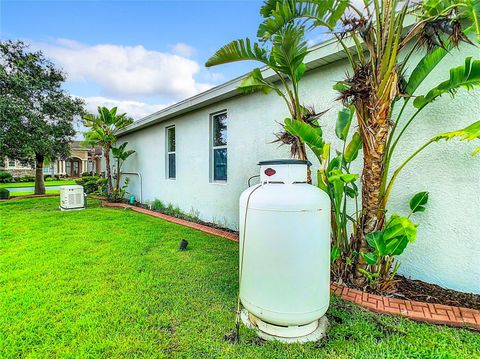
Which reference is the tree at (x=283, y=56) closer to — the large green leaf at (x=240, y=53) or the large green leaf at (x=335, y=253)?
the large green leaf at (x=240, y=53)

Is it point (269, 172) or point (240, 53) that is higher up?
point (240, 53)

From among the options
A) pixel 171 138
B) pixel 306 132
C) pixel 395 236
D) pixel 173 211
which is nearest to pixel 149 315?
pixel 306 132

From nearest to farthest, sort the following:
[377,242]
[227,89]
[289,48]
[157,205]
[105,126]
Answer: [377,242] → [289,48] → [227,89] → [157,205] → [105,126]

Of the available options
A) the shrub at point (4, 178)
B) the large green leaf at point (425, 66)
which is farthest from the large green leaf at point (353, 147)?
the shrub at point (4, 178)

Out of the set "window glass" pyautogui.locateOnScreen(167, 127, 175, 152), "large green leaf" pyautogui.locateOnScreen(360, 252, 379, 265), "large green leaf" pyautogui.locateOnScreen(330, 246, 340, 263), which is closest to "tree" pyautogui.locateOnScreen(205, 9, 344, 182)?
"large green leaf" pyautogui.locateOnScreen(330, 246, 340, 263)

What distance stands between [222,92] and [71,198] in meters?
6.85

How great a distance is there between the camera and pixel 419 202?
3.14 meters

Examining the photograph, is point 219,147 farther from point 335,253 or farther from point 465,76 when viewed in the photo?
point 465,76

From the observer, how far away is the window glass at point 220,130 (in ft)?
22.1

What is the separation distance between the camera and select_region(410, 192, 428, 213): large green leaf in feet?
10.3

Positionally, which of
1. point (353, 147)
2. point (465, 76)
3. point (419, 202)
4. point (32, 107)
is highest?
point (32, 107)

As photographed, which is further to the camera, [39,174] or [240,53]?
[39,174]

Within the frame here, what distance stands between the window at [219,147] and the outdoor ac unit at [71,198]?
216 inches

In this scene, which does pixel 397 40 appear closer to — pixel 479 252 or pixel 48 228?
pixel 479 252
